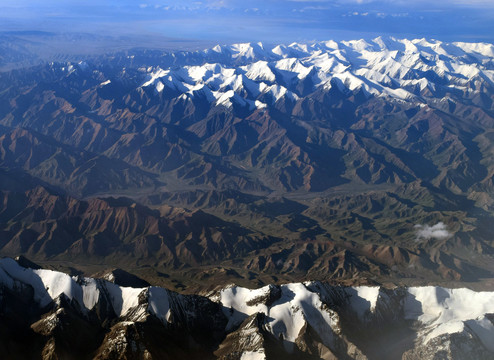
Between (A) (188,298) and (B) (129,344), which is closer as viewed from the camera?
(B) (129,344)

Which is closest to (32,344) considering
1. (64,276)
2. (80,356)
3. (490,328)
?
(80,356)

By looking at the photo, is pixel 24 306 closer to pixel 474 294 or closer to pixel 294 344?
pixel 294 344

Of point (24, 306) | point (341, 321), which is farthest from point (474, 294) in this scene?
point (24, 306)

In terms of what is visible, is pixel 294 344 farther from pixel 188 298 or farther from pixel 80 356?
pixel 80 356

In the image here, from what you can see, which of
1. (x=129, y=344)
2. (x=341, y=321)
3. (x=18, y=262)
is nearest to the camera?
(x=129, y=344)

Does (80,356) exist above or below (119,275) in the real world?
above

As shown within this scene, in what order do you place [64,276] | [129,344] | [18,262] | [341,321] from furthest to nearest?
1. [18,262]
2. [64,276]
3. [341,321]
4. [129,344]
